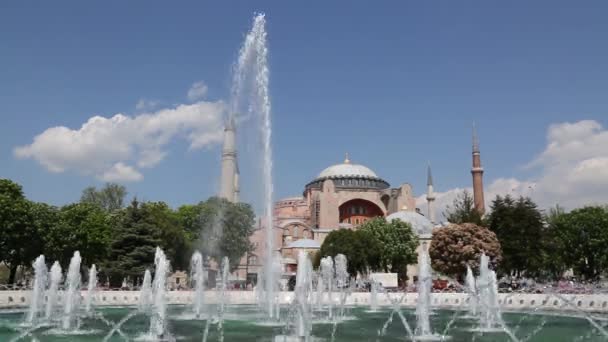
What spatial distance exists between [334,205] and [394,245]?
20.1 metres

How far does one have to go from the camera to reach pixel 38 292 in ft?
61.9

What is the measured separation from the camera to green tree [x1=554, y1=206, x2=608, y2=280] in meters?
33.4

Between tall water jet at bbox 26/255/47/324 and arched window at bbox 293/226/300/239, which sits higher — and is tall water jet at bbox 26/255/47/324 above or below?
below

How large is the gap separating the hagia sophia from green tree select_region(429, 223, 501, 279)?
1676 centimetres

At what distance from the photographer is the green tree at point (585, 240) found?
109 ft

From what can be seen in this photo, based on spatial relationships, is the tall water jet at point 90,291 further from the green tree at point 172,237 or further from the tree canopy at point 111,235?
the green tree at point 172,237

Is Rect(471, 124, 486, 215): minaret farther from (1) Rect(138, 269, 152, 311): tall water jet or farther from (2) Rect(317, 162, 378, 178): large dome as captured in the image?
(1) Rect(138, 269, 152, 311): tall water jet

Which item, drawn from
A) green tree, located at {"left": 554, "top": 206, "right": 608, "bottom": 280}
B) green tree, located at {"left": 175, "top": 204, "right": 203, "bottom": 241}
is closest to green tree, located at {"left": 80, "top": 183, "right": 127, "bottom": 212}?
green tree, located at {"left": 175, "top": 204, "right": 203, "bottom": 241}

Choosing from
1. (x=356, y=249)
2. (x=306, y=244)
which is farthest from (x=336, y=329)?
(x=306, y=244)

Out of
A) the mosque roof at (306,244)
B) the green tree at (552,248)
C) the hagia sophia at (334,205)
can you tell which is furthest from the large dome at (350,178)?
the green tree at (552,248)

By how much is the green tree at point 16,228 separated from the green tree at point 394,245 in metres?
22.7

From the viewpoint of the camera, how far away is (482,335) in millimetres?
13727

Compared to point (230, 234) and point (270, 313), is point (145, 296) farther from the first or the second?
point (230, 234)

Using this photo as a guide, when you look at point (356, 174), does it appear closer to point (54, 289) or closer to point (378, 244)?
point (378, 244)
